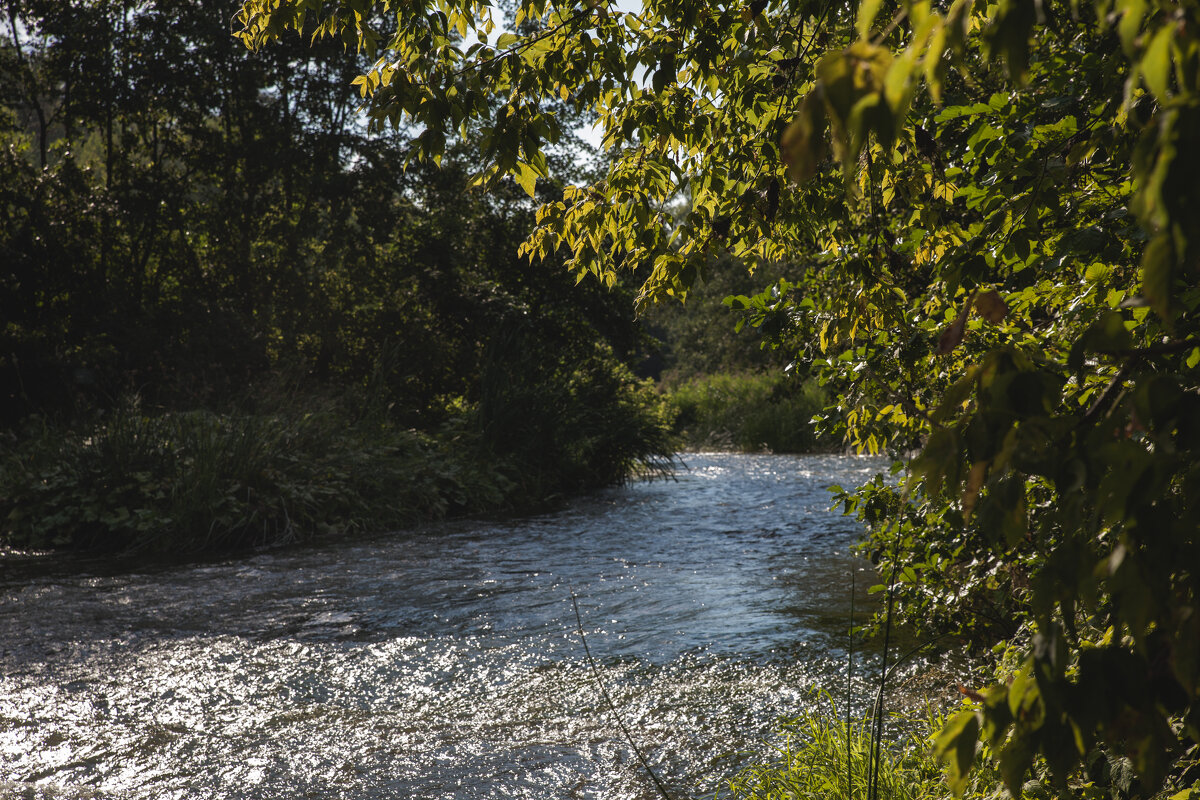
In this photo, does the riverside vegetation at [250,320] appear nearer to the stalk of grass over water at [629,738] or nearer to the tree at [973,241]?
the stalk of grass over water at [629,738]

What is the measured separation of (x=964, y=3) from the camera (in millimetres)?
982

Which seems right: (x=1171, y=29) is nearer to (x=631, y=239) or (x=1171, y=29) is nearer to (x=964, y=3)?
(x=964, y=3)

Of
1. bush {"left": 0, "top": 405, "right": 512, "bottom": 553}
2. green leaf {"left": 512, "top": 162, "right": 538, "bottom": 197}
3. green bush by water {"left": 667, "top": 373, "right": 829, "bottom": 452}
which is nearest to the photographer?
green leaf {"left": 512, "top": 162, "right": 538, "bottom": 197}

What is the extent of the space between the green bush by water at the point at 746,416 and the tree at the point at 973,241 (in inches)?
623

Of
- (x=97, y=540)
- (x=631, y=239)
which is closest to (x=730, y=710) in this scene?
(x=631, y=239)

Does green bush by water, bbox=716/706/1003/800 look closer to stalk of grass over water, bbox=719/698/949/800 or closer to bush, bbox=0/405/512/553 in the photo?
stalk of grass over water, bbox=719/698/949/800

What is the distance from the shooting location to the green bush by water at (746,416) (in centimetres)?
→ 2048

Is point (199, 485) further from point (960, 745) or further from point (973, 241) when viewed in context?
point (960, 745)

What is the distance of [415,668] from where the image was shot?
194 inches

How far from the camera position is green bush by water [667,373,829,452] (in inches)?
806

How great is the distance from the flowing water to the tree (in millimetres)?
1373

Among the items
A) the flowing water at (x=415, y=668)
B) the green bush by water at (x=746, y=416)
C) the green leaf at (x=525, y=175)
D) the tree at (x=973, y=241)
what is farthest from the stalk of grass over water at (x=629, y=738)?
the green bush by water at (x=746, y=416)

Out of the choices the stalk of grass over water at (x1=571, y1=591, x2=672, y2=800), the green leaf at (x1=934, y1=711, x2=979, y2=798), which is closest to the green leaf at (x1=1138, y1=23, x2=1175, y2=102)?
the green leaf at (x1=934, y1=711, x2=979, y2=798)

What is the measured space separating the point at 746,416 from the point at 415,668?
1748 centimetres
